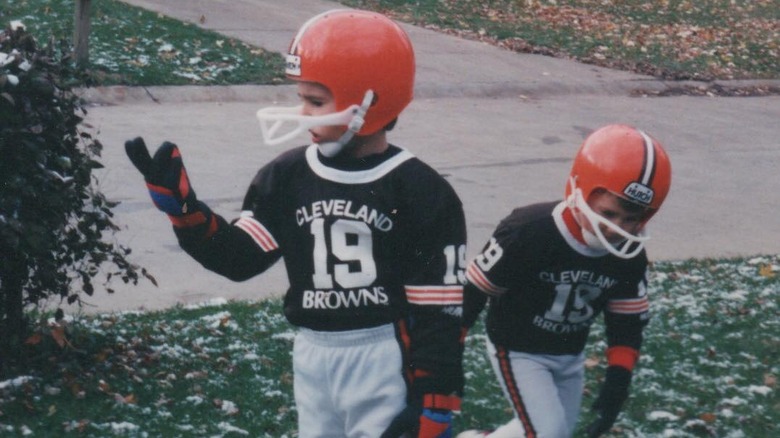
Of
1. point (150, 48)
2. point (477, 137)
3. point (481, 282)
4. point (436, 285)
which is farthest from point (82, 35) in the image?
point (436, 285)

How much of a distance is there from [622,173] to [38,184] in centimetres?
242

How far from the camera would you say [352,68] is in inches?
128

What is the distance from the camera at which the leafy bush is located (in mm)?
5125

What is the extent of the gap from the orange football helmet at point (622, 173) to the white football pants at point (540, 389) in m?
0.51

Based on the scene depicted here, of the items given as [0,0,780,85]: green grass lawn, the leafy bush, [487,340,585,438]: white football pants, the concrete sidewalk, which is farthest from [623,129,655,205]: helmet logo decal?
[0,0,780,85]: green grass lawn

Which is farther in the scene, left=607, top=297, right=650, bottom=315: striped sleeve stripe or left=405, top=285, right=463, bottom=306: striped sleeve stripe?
left=607, top=297, right=650, bottom=315: striped sleeve stripe

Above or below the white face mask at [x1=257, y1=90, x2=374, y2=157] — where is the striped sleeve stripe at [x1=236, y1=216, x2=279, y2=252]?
below

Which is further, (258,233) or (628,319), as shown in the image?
(628,319)

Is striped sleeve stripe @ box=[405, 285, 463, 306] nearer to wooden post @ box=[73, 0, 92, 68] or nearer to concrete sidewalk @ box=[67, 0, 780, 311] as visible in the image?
concrete sidewalk @ box=[67, 0, 780, 311]

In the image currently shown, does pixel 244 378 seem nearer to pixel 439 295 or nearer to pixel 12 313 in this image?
pixel 12 313

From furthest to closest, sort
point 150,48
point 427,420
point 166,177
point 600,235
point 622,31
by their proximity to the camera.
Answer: point 622,31 → point 150,48 → point 600,235 → point 427,420 → point 166,177

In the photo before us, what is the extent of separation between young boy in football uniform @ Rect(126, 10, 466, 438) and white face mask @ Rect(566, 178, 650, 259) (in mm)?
878

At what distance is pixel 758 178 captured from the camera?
11.8m

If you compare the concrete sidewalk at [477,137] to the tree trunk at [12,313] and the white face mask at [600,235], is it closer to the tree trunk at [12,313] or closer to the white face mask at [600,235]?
the tree trunk at [12,313]
